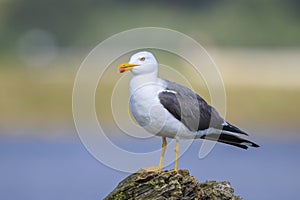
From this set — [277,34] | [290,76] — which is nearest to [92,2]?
[277,34]

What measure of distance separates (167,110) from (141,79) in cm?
34

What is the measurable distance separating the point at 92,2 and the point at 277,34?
7.71 m

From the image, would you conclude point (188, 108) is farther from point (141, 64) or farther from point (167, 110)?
point (141, 64)

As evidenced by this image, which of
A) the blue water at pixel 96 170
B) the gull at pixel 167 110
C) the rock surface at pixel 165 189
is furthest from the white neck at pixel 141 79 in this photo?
the blue water at pixel 96 170

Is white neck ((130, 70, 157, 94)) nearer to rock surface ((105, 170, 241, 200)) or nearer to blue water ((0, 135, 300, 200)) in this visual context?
rock surface ((105, 170, 241, 200))

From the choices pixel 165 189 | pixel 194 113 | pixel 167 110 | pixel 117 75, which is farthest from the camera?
pixel 117 75

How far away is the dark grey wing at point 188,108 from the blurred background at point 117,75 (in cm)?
585

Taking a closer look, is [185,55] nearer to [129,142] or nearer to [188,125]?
[129,142]

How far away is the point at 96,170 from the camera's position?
17562 millimetres

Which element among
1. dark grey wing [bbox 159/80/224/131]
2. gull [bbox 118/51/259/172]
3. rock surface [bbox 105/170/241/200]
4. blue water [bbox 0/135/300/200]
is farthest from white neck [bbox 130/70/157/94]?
blue water [bbox 0/135/300/200]

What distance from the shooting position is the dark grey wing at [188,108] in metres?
8.60

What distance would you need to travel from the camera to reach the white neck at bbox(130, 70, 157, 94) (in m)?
8.60

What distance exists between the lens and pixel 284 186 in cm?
1658

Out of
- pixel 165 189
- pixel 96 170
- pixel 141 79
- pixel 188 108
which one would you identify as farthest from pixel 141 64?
pixel 96 170
